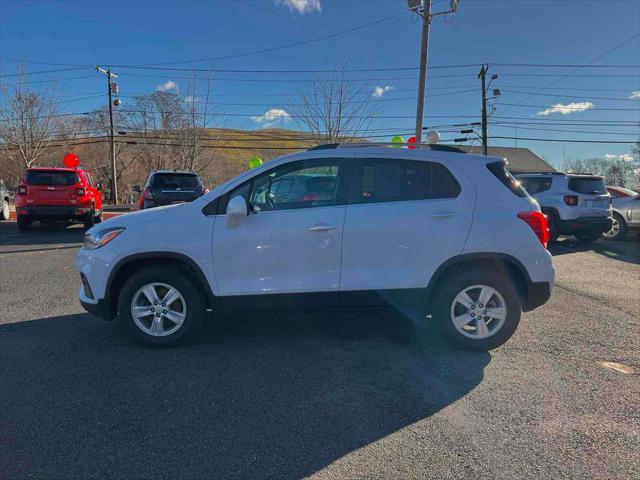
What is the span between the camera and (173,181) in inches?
400

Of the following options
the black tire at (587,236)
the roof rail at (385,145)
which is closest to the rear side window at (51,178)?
the roof rail at (385,145)

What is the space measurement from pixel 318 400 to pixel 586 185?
32.3 ft

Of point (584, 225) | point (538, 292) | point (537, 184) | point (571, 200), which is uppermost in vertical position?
point (537, 184)

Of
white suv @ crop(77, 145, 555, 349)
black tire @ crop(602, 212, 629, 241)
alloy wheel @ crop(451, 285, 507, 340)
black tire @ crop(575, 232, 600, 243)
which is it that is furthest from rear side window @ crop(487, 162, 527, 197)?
black tire @ crop(602, 212, 629, 241)

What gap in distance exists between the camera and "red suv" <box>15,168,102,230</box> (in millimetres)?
11344

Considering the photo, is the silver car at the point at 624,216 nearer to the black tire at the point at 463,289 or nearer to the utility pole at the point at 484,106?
the black tire at the point at 463,289

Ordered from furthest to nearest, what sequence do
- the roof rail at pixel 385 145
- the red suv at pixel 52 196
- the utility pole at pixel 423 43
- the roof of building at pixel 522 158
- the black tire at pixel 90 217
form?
the roof of building at pixel 522 158 → the utility pole at pixel 423 43 → the black tire at pixel 90 217 → the red suv at pixel 52 196 → the roof rail at pixel 385 145

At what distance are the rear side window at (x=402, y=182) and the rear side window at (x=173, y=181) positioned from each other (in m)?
7.16

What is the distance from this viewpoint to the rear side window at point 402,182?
13.1 feet

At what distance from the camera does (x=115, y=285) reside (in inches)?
160

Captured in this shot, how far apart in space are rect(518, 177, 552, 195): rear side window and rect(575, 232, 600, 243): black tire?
1.43 m

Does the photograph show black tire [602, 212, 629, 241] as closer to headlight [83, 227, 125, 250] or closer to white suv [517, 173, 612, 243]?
white suv [517, 173, 612, 243]

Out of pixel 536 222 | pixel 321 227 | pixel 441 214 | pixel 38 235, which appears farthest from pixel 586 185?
pixel 38 235

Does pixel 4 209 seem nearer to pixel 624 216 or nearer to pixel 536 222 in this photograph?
pixel 536 222
